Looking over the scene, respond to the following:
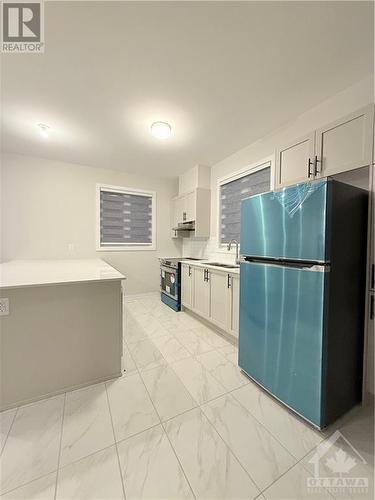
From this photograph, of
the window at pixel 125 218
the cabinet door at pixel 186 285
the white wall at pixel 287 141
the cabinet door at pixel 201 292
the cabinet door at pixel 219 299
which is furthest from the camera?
the window at pixel 125 218

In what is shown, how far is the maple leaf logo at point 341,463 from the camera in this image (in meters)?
1.12

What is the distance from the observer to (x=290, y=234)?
1459 mm

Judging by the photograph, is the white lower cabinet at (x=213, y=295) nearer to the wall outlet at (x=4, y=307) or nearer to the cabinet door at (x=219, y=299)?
the cabinet door at (x=219, y=299)

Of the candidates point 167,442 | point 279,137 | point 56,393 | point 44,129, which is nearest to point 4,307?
point 56,393

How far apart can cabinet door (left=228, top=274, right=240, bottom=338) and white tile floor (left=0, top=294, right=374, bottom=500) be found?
0.54m

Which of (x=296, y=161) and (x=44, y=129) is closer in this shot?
(x=296, y=161)

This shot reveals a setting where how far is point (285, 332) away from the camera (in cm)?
150

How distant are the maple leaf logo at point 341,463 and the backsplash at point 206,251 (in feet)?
7.78

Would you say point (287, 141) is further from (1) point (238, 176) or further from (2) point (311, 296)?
(2) point (311, 296)

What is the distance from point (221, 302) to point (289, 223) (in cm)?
146

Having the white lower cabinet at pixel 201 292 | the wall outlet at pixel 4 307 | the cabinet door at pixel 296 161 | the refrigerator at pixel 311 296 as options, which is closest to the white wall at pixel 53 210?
the white lower cabinet at pixel 201 292

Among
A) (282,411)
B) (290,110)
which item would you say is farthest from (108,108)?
(282,411)

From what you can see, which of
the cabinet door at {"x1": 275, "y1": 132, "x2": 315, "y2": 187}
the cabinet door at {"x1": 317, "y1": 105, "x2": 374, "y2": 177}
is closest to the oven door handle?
the cabinet door at {"x1": 275, "y1": 132, "x2": 315, "y2": 187}

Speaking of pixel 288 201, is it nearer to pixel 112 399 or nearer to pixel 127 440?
pixel 127 440
